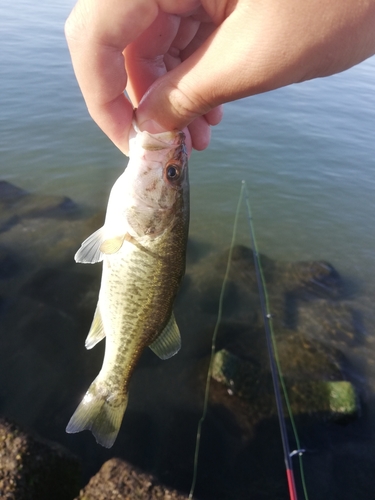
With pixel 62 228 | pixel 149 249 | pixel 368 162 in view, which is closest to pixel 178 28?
pixel 149 249

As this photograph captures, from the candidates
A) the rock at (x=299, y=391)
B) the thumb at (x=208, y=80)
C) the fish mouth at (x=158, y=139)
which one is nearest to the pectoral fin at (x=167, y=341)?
the fish mouth at (x=158, y=139)

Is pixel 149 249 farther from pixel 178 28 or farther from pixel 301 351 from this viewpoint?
pixel 301 351

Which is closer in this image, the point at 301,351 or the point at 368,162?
the point at 301,351

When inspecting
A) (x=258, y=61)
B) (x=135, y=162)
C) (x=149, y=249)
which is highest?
(x=258, y=61)

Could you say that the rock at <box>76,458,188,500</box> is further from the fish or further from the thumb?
the thumb

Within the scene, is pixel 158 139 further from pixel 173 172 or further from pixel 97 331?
pixel 97 331
